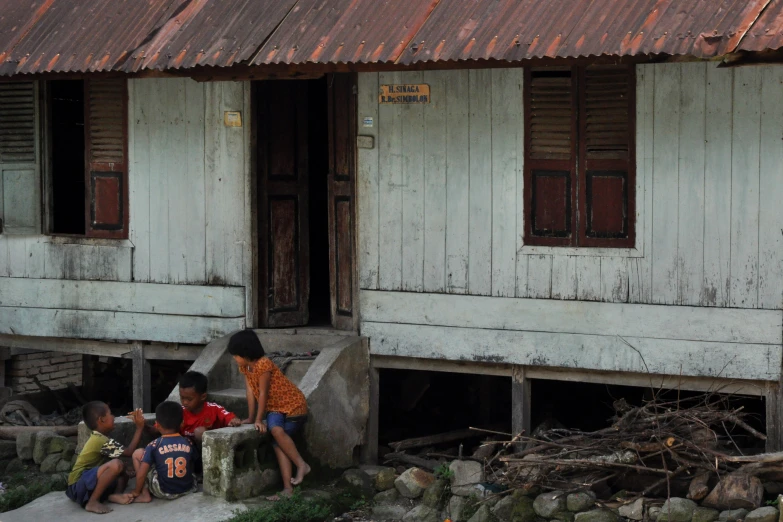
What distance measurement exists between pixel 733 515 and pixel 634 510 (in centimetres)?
70

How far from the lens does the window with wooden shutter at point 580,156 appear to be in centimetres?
888

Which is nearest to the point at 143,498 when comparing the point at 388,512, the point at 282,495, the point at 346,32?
the point at 282,495

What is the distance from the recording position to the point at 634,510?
804 centimetres

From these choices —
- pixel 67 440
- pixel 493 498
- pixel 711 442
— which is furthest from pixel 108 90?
pixel 711 442

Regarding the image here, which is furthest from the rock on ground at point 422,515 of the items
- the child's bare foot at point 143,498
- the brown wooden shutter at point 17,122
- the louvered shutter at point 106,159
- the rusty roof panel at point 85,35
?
the brown wooden shutter at point 17,122

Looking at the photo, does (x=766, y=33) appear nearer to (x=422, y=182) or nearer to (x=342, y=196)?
(x=422, y=182)

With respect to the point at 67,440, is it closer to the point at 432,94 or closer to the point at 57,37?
the point at 57,37

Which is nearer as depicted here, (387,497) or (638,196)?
(638,196)

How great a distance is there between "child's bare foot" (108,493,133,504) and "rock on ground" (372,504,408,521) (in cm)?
179

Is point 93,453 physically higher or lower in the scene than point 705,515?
higher

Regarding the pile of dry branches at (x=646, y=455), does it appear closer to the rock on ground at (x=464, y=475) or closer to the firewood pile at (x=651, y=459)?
the firewood pile at (x=651, y=459)

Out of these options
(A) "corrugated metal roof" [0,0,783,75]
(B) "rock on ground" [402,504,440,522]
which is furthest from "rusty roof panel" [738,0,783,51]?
(B) "rock on ground" [402,504,440,522]

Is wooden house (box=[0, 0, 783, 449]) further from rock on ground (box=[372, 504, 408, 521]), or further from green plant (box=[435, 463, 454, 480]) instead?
rock on ground (box=[372, 504, 408, 521])

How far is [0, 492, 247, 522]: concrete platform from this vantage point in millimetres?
8297
